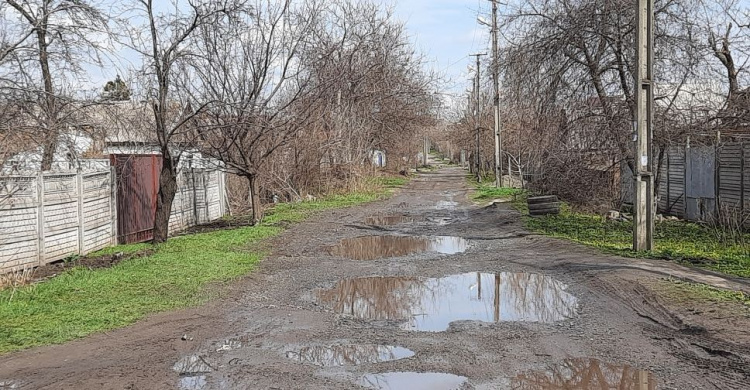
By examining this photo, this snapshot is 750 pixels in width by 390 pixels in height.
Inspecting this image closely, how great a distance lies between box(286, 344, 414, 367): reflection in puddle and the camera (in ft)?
19.7

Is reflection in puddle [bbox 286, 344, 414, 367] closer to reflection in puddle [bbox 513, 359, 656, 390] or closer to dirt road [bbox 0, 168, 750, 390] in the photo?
dirt road [bbox 0, 168, 750, 390]

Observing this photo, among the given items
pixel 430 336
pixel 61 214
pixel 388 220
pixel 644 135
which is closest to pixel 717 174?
pixel 644 135

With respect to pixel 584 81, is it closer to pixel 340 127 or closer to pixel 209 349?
pixel 209 349

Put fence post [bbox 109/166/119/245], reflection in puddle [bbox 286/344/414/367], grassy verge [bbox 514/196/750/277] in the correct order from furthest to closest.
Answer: fence post [bbox 109/166/119/245], grassy verge [bbox 514/196/750/277], reflection in puddle [bbox 286/344/414/367]

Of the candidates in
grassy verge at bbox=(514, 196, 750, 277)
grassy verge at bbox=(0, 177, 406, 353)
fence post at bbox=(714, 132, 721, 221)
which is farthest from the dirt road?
fence post at bbox=(714, 132, 721, 221)

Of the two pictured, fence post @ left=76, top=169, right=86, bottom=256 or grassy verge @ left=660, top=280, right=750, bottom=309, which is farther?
fence post @ left=76, top=169, right=86, bottom=256

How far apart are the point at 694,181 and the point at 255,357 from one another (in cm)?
1426

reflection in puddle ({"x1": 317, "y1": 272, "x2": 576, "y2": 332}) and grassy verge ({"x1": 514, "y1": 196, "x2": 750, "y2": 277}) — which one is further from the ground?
grassy verge ({"x1": 514, "y1": 196, "x2": 750, "y2": 277})

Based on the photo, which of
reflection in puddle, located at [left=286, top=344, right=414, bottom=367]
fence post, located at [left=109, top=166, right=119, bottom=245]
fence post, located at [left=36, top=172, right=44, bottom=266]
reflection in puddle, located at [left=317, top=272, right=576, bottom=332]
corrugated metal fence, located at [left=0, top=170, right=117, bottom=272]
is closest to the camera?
reflection in puddle, located at [left=286, top=344, right=414, bottom=367]

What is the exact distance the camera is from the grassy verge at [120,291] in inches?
285

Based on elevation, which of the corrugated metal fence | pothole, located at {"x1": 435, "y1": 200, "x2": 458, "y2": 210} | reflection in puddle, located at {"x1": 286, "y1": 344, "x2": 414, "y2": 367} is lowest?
reflection in puddle, located at {"x1": 286, "y1": 344, "x2": 414, "y2": 367}

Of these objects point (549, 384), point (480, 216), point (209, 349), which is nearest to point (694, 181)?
point (480, 216)

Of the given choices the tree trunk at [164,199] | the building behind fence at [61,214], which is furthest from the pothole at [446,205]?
the tree trunk at [164,199]

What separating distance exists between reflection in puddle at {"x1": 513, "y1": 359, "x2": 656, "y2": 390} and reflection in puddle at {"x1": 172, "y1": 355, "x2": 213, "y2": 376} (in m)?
2.79
